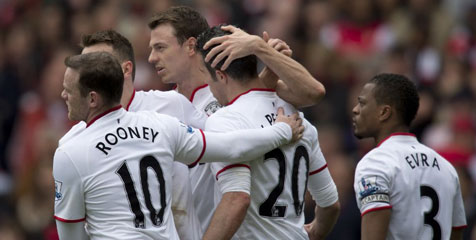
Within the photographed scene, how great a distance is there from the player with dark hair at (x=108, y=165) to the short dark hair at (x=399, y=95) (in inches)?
61.6

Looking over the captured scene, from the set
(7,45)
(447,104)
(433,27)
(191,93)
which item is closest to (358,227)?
(447,104)

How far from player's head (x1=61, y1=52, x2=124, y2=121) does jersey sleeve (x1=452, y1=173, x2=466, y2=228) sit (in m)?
2.45

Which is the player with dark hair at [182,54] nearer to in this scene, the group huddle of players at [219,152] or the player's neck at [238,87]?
the group huddle of players at [219,152]

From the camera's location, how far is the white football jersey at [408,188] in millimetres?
6469

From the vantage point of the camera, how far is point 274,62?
6410mm

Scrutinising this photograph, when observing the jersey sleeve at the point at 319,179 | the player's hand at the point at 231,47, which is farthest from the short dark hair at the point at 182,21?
the jersey sleeve at the point at 319,179

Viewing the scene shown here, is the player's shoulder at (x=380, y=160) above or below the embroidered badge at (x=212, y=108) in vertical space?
below

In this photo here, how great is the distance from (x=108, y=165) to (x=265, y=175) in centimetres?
107

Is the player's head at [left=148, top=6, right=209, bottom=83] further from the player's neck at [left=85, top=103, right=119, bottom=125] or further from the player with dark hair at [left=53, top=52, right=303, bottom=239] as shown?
the player's neck at [left=85, top=103, right=119, bottom=125]

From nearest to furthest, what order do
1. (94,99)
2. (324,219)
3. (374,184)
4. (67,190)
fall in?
(67,190) → (94,99) → (374,184) → (324,219)

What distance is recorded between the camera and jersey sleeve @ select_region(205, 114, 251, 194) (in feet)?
20.2


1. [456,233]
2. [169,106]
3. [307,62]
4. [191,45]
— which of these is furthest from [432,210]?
[307,62]

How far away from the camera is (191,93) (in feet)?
23.7

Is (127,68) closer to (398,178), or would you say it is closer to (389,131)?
(389,131)
